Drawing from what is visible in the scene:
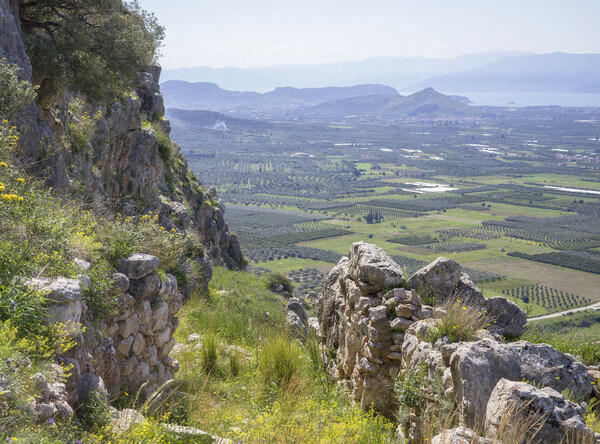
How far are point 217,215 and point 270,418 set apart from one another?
25707 millimetres

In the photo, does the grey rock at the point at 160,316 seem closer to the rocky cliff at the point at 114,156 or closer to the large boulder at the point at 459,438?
the rocky cliff at the point at 114,156

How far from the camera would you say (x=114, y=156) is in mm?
17891

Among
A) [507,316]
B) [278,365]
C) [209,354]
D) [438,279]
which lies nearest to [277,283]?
[209,354]

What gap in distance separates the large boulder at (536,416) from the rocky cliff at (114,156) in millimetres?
7624

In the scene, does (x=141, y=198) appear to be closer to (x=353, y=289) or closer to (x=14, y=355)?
(x=353, y=289)

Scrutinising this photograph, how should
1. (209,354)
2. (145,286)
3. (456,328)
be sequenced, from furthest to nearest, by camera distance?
(209,354), (145,286), (456,328)

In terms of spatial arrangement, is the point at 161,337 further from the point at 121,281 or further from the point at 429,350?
the point at 429,350

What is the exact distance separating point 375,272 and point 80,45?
28.3 ft

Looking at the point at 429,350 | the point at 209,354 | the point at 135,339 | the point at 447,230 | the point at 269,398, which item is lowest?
the point at 447,230

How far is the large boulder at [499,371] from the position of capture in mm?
5703

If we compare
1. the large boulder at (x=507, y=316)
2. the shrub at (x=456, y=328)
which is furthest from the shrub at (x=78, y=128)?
the large boulder at (x=507, y=316)

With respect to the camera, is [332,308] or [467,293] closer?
[467,293]

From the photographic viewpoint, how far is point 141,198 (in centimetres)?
1852

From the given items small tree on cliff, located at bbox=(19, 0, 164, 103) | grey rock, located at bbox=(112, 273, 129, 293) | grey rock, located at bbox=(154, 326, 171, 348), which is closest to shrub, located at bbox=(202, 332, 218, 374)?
grey rock, located at bbox=(154, 326, 171, 348)
